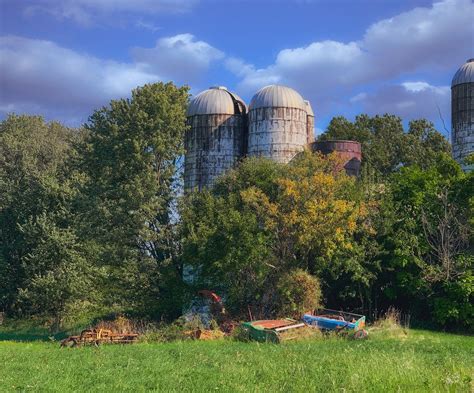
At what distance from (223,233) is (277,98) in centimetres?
1132

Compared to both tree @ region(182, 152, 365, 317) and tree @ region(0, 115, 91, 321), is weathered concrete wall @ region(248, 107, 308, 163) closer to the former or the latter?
tree @ region(182, 152, 365, 317)

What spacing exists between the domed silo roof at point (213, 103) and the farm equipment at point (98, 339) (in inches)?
659

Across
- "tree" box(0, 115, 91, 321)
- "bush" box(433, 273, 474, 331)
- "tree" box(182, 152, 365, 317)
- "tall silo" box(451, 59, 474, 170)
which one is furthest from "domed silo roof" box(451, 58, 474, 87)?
"tree" box(0, 115, 91, 321)

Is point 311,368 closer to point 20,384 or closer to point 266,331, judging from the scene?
point 20,384

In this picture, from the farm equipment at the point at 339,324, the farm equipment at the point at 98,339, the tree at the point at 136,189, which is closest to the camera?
the farm equipment at the point at 339,324

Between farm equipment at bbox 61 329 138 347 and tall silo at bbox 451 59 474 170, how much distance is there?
826 inches

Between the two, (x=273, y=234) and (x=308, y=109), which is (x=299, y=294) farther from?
(x=308, y=109)

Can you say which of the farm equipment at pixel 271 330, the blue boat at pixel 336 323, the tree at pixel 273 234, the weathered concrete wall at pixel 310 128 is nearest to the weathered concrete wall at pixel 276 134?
the weathered concrete wall at pixel 310 128

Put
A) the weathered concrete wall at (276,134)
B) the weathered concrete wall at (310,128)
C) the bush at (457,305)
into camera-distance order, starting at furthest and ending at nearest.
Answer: the weathered concrete wall at (310,128), the weathered concrete wall at (276,134), the bush at (457,305)

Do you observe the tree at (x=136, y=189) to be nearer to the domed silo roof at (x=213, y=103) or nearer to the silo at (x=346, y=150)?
the domed silo roof at (x=213, y=103)

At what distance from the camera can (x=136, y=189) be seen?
2920cm

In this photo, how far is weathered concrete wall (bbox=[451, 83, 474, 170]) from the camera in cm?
3253

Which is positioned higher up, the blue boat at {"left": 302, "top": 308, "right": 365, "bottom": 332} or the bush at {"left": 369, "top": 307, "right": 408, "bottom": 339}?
the blue boat at {"left": 302, "top": 308, "right": 365, "bottom": 332}

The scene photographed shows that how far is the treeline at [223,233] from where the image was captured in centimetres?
2438
